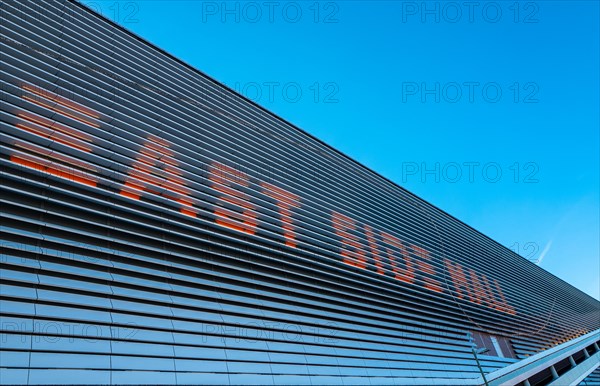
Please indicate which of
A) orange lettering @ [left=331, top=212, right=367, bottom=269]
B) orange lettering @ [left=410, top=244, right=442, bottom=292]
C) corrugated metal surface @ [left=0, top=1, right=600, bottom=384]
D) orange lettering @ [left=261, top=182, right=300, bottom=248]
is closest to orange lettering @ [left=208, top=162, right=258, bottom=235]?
corrugated metal surface @ [left=0, top=1, right=600, bottom=384]

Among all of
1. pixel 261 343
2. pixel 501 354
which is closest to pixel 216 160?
pixel 261 343

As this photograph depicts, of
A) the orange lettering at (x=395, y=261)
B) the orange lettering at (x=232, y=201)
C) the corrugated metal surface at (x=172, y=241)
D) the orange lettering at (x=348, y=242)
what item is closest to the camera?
the corrugated metal surface at (x=172, y=241)

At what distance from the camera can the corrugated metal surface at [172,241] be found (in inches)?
427

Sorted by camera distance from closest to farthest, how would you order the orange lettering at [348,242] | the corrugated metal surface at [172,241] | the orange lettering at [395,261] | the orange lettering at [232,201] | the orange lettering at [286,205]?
the corrugated metal surface at [172,241], the orange lettering at [232,201], the orange lettering at [286,205], the orange lettering at [348,242], the orange lettering at [395,261]

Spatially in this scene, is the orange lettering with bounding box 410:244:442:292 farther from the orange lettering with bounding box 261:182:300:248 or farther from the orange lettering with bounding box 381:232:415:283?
the orange lettering with bounding box 261:182:300:248

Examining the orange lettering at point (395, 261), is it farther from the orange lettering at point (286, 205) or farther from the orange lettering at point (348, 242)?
the orange lettering at point (286, 205)

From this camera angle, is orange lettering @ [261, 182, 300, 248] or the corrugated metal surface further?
orange lettering @ [261, 182, 300, 248]

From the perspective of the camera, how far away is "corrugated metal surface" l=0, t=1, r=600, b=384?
1084cm

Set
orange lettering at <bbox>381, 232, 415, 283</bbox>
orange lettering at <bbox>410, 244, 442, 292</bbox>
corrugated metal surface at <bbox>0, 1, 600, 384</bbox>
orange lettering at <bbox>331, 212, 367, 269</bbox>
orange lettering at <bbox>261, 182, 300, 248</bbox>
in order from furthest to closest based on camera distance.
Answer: orange lettering at <bbox>410, 244, 442, 292</bbox>
orange lettering at <bbox>381, 232, 415, 283</bbox>
orange lettering at <bbox>331, 212, 367, 269</bbox>
orange lettering at <bbox>261, 182, 300, 248</bbox>
corrugated metal surface at <bbox>0, 1, 600, 384</bbox>

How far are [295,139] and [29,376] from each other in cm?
2056

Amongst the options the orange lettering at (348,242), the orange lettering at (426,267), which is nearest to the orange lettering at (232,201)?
the orange lettering at (348,242)

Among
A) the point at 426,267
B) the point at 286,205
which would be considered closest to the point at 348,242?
the point at 286,205

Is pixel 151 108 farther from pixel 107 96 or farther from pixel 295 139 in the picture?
pixel 295 139

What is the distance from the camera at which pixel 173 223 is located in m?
14.9
